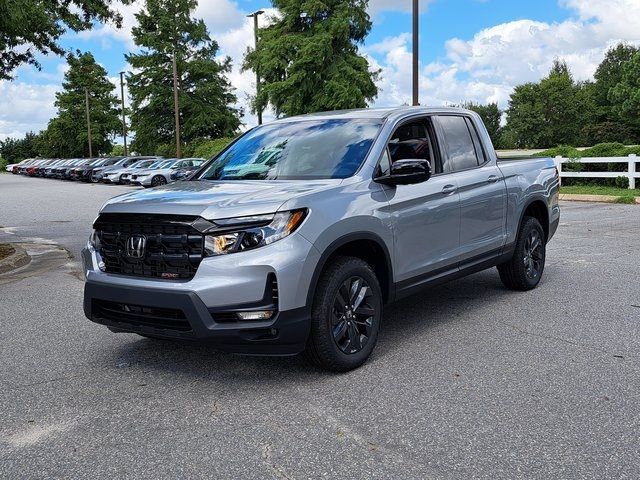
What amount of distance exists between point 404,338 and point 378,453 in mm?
2060

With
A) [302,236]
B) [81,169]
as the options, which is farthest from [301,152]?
[81,169]

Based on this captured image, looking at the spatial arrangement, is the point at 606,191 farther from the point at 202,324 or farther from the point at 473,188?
the point at 202,324

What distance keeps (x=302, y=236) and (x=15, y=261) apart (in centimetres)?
699

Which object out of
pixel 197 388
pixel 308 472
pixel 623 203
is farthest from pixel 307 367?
pixel 623 203

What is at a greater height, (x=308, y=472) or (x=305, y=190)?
(x=305, y=190)

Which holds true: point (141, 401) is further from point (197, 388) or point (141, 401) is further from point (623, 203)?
point (623, 203)

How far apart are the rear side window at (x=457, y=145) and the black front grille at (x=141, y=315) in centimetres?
279

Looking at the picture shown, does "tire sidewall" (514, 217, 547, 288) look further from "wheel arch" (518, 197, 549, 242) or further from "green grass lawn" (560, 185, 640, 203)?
"green grass lawn" (560, 185, 640, 203)

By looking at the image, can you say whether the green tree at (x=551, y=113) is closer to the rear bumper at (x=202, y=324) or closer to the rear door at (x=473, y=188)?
the rear door at (x=473, y=188)

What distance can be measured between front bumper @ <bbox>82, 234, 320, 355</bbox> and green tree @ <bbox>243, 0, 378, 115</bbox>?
38.7 meters

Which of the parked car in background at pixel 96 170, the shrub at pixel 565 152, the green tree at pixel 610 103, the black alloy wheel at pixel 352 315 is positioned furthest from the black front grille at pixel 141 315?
the green tree at pixel 610 103

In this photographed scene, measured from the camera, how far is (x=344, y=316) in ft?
14.6

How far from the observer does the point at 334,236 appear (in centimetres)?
429

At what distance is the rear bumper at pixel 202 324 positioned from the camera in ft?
12.9
